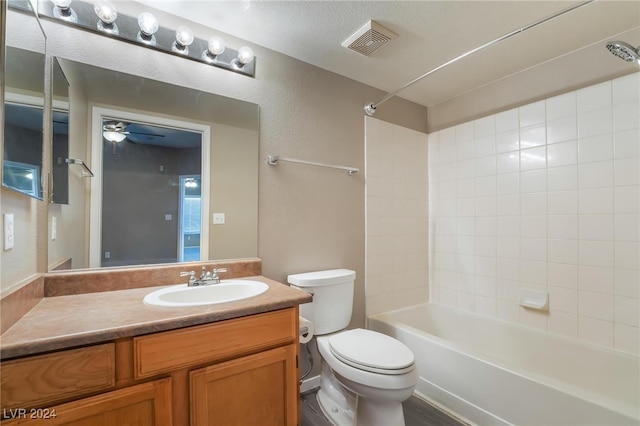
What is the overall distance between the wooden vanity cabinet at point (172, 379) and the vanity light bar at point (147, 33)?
1348mm

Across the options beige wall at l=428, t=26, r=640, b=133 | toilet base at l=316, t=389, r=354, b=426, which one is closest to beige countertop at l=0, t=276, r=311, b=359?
toilet base at l=316, t=389, r=354, b=426

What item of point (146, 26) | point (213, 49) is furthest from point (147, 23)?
point (213, 49)

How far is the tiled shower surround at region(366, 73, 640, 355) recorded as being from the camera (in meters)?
1.65

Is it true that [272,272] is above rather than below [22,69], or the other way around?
below

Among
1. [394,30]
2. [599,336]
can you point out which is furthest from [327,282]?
[599,336]

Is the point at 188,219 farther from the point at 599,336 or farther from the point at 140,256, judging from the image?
the point at 599,336

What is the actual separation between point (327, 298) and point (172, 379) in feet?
3.28

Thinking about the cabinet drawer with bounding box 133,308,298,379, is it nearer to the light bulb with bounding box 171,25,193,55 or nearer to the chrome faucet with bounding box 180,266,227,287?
the chrome faucet with bounding box 180,266,227,287

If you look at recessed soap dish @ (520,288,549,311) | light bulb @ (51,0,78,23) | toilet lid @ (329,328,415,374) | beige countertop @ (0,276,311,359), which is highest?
light bulb @ (51,0,78,23)

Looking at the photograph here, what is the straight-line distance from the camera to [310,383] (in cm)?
190

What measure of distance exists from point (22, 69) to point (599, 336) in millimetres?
3023

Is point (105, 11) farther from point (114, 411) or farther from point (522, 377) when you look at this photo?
point (522, 377)

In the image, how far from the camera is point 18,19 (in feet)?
3.01

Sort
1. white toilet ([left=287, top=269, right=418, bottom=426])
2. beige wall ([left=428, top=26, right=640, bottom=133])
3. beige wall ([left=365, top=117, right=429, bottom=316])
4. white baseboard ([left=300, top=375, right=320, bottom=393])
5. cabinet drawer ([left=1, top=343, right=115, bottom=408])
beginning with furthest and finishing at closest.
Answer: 1. beige wall ([left=365, top=117, right=429, bottom=316])
2. white baseboard ([left=300, top=375, right=320, bottom=393])
3. beige wall ([left=428, top=26, right=640, bottom=133])
4. white toilet ([left=287, top=269, right=418, bottom=426])
5. cabinet drawer ([left=1, top=343, right=115, bottom=408])
